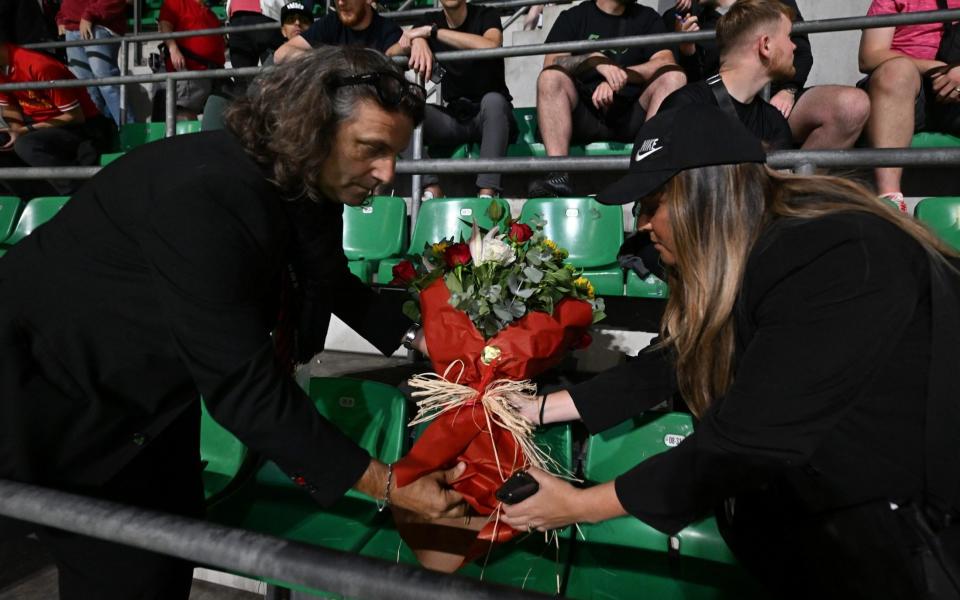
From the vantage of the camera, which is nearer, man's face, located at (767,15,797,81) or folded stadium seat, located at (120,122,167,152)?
man's face, located at (767,15,797,81)

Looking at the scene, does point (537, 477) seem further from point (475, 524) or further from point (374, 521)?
point (374, 521)

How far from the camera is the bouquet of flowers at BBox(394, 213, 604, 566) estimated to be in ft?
5.13

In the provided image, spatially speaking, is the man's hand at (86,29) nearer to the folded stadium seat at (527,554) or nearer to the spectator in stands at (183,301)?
the spectator in stands at (183,301)

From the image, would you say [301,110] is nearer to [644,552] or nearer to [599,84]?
[644,552]

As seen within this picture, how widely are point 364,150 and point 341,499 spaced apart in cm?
132

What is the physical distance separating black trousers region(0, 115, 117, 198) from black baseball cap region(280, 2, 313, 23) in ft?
6.23

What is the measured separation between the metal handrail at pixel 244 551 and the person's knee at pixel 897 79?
12.5 feet

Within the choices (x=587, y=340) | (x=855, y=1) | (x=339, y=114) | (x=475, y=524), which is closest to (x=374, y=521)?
(x=475, y=524)

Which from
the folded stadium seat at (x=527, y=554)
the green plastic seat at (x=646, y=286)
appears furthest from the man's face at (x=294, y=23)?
the folded stadium seat at (x=527, y=554)

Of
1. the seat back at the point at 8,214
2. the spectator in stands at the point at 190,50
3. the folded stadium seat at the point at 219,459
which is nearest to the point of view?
the folded stadium seat at the point at 219,459

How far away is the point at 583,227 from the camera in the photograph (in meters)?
3.48

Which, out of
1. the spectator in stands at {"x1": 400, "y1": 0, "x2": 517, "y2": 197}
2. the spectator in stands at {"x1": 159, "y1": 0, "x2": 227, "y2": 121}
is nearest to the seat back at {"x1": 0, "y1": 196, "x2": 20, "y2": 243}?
the spectator in stands at {"x1": 159, "y1": 0, "x2": 227, "y2": 121}

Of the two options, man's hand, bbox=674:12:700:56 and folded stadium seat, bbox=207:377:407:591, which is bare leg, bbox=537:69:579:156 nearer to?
man's hand, bbox=674:12:700:56

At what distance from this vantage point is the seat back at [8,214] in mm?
4648
